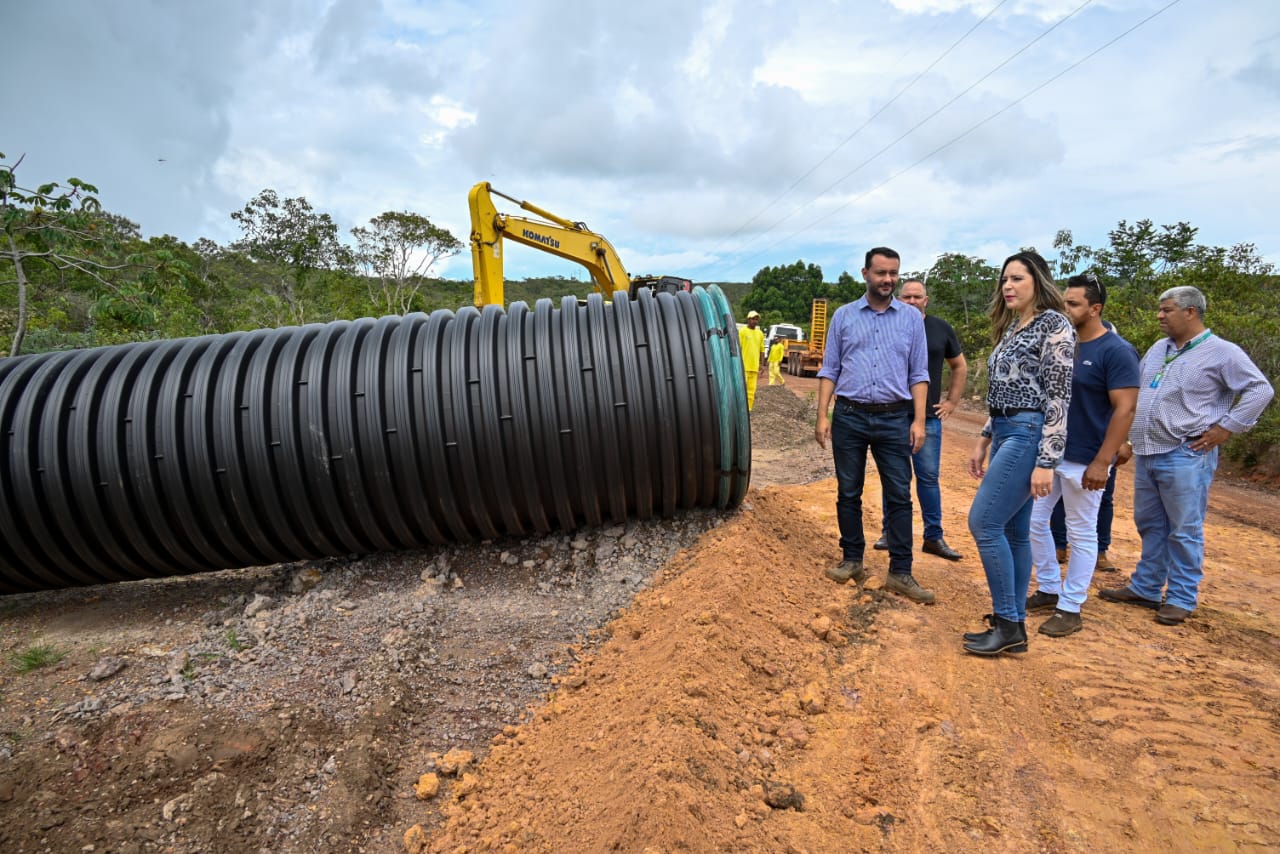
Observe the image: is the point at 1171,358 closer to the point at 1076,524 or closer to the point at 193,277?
the point at 1076,524

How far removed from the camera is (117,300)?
6801 millimetres

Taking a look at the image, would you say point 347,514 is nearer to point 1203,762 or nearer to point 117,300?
point 1203,762

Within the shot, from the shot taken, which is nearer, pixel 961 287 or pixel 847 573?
pixel 847 573

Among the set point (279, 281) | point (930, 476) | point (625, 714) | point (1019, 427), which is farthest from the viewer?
point (279, 281)

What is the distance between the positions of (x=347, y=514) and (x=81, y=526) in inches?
60.1

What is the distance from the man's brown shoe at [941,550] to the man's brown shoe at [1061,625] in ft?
3.64

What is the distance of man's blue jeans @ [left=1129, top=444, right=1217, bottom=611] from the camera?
3.52 metres

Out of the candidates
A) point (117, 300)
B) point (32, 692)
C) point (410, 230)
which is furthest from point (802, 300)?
point (32, 692)

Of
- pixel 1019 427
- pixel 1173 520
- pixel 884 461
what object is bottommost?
pixel 1173 520

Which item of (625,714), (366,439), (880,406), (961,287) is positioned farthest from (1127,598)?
(961,287)

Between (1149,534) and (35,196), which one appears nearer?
(1149,534)

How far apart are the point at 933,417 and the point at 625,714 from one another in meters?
3.06

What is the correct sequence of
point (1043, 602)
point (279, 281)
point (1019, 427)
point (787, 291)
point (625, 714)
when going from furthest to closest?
1. point (787, 291)
2. point (279, 281)
3. point (1043, 602)
4. point (1019, 427)
5. point (625, 714)

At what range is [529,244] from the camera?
8836 mm
